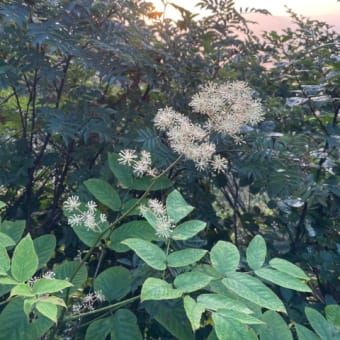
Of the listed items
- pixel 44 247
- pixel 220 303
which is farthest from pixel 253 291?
pixel 44 247

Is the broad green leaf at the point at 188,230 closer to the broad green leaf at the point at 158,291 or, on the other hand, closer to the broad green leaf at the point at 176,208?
the broad green leaf at the point at 176,208

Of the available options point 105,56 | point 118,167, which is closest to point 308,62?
point 105,56

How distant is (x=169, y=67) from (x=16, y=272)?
94 cm

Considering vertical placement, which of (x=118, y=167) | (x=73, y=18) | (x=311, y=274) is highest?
(x=73, y=18)

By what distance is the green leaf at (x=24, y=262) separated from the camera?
33.0 inches

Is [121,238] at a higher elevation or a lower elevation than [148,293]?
lower

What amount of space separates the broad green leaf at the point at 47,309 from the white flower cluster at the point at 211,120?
16.1 inches

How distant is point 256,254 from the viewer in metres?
1.00

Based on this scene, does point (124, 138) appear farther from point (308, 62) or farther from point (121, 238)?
point (308, 62)

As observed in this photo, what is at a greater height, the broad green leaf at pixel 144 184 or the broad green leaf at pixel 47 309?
the broad green leaf at pixel 47 309

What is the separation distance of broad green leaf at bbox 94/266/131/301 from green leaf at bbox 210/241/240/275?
0.97 ft

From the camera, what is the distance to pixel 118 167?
1220 mm

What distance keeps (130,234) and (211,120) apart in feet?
0.93

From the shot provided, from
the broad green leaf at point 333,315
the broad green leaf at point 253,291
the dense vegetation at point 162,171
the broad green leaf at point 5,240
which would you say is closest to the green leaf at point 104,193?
the dense vegetation at point 162,171
